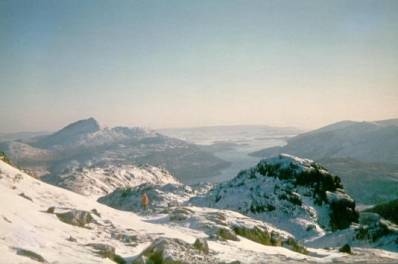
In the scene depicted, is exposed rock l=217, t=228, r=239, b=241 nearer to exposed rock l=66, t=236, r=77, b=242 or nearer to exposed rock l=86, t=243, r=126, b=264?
exposed rock l=86, t=243, r=126, b=264

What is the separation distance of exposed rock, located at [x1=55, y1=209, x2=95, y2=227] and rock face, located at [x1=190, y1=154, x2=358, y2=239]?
197 ft

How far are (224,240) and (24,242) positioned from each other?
16576 mm

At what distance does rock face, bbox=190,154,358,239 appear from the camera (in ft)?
277

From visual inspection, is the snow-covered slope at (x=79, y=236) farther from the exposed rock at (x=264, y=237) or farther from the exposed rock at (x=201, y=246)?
the exposed rock at (x=264, y=237)

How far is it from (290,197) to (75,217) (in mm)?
72410

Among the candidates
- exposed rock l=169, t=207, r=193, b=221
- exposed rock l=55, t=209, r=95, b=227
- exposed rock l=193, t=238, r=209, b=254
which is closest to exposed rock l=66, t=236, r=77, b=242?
exposed rock l=55, t=209, r=95, b=227

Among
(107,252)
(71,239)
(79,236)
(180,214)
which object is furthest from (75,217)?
(180,214)

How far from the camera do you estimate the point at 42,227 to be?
2145 cm

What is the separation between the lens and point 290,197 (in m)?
90.4

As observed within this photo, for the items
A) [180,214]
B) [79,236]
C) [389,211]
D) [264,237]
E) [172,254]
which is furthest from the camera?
[389,211]

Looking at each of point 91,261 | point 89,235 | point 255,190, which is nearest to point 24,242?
point 91,261

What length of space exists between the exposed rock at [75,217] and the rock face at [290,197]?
Answer: 197ft

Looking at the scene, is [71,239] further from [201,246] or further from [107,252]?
[201,246]

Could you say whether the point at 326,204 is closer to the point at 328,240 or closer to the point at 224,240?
the point at 328,240
